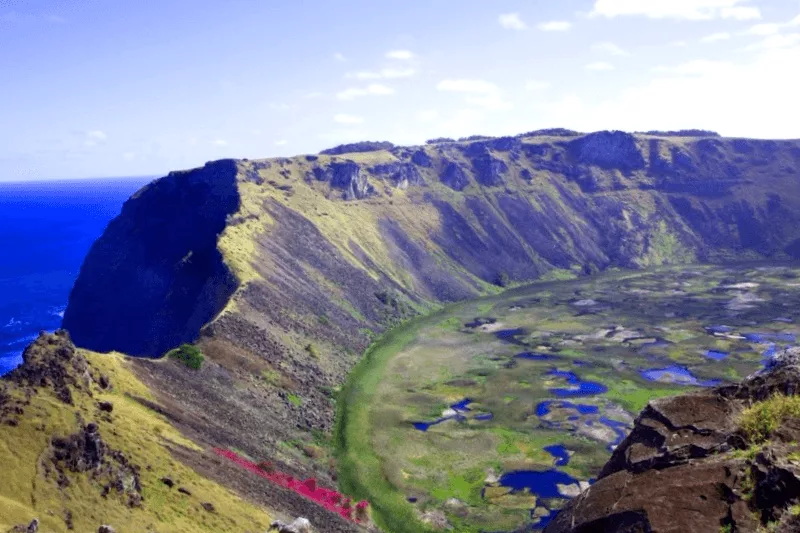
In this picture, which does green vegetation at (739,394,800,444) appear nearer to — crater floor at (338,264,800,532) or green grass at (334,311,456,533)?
crater floor at (338,264,800,532)

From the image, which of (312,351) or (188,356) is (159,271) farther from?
(188,356)

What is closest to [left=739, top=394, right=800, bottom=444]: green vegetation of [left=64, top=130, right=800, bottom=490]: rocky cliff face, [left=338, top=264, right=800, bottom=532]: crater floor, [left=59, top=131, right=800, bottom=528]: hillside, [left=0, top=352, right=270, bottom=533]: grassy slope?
[left=0, top=352, right=270, bottom=533]: grassy slope

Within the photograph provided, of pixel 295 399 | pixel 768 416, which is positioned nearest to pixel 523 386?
pixel 295 399

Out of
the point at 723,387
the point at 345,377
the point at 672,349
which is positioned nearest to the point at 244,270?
the point at 345,377

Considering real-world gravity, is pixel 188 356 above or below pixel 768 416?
below

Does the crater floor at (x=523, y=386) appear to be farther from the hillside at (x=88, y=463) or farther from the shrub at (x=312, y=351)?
the hillside at (x=88, y=463)
